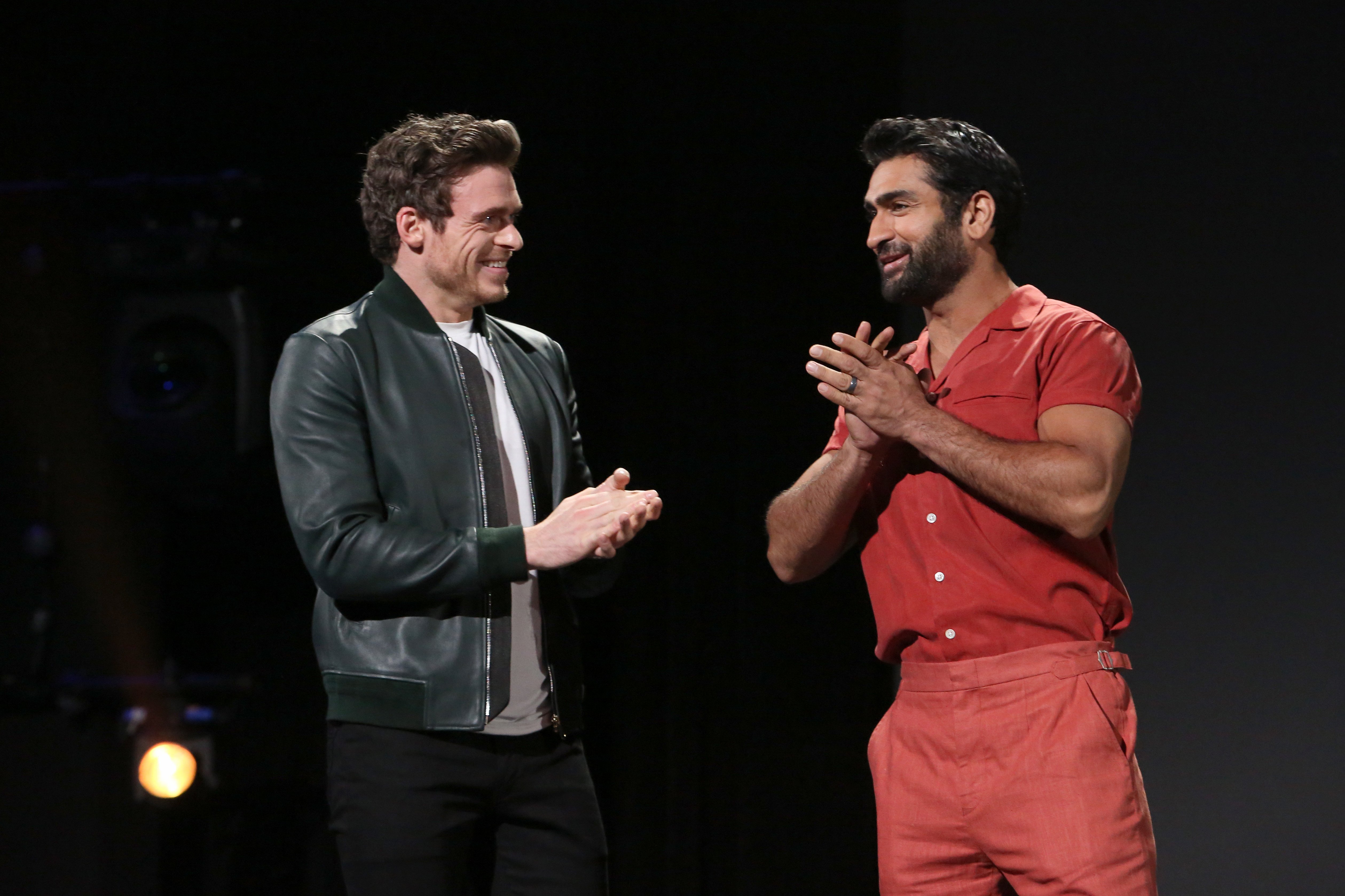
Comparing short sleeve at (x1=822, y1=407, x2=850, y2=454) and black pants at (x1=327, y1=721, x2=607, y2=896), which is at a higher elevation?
short sleeve at (x1=822, y1=407, x2=850, y2=454)

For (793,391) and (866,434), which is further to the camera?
(793,391)

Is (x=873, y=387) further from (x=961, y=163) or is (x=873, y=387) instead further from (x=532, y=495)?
(x=532, y=495)

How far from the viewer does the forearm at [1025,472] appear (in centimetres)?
174

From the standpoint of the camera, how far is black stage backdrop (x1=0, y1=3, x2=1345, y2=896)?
2.94 m

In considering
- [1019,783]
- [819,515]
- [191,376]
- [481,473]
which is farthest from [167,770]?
[1019,783]

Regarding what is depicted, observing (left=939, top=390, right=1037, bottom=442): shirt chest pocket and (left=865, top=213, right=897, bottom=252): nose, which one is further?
(left=865, top=213, right=897, bottom=252): nose

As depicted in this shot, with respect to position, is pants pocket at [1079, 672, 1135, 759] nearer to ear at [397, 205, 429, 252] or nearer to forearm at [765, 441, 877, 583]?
forearm at [765, 441, 877, 583]

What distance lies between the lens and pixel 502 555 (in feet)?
5.82

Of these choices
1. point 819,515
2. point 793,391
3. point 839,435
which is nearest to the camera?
point 819,515

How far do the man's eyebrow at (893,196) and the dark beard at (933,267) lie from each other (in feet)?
0.22

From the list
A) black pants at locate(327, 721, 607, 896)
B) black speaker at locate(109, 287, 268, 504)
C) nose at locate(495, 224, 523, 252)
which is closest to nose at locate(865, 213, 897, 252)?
nose at locate(495, 224, 523, 252)

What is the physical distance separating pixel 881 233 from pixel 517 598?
81cm

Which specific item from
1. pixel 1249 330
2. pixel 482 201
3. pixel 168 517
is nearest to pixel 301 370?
pixel 482 201

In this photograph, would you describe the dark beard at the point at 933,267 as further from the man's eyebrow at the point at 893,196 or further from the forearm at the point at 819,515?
the forearm at the point at 819,515
